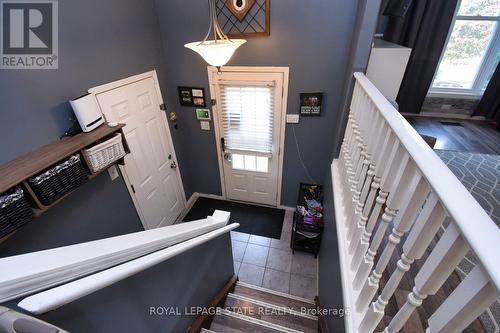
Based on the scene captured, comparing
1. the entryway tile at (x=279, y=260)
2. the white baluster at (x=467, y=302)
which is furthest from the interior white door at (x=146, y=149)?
the white baluster at (x=467, y=302)

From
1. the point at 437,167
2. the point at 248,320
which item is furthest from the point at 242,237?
the point at 437,167

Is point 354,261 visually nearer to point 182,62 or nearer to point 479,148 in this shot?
point 182,62

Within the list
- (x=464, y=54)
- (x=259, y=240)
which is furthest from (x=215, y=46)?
(x=464, y=54)

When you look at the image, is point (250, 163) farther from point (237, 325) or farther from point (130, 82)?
point (237, 325)

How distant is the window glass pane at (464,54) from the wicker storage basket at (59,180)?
5911 mm

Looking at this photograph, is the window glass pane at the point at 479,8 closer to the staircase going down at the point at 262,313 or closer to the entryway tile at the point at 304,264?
the entryway tile at the point at 304,264

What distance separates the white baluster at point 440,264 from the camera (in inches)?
22.3

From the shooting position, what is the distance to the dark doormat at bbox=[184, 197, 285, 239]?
330cm

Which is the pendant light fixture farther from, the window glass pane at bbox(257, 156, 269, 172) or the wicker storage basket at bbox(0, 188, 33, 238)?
the window glass pane at bbox(257, 156, 269, 172)

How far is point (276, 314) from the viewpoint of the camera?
2104 millimetres

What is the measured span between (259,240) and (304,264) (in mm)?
663

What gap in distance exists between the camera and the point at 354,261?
127cm

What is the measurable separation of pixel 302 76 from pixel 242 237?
223 centimetres

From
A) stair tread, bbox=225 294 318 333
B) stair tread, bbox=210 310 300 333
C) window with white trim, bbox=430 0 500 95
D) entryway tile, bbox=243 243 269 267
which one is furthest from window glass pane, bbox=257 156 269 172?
window with white trim, bbox=430 0 500 95
